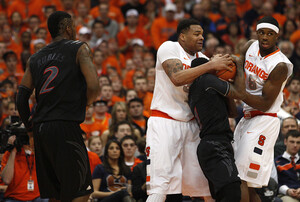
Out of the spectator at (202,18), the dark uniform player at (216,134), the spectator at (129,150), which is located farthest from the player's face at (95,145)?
the spectator at (202,18)

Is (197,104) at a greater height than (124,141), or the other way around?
(197,104)

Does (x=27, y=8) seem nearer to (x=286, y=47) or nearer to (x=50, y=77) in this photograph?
(x=286, y=47)

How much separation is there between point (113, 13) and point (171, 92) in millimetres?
9991

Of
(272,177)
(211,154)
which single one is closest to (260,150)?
(211,154)

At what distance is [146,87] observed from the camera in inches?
473

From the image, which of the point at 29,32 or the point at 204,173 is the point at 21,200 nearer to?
the point at 204,173

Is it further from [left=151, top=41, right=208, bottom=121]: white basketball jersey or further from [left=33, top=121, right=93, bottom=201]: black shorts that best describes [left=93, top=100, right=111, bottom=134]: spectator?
[left=33, top=121, right=93, bottom=201]: black shorts

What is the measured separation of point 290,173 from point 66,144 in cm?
480

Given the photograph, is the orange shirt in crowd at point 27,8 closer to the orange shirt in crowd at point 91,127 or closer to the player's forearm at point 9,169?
the orange shirt in crowd at point 91,127

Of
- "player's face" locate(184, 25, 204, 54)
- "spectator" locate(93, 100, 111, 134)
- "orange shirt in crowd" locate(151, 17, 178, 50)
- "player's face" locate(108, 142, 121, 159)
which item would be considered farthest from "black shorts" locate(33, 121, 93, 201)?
"orange shirt in crowd" locate(151, 17, 178, 50)

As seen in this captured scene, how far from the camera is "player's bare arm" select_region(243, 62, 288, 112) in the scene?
6.31 meters

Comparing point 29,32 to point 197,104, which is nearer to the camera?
point 197,104

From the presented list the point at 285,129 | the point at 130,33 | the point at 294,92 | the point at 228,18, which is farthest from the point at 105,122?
the point at 228,18

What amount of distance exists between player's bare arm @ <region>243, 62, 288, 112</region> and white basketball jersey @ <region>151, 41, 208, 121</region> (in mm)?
810
